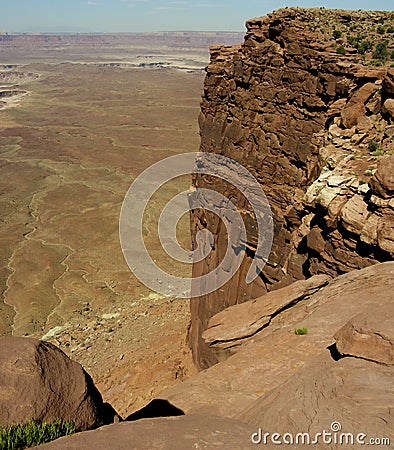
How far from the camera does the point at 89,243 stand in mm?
45875

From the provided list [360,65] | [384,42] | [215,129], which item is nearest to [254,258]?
[215,129]

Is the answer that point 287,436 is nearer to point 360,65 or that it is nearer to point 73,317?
point 360,65

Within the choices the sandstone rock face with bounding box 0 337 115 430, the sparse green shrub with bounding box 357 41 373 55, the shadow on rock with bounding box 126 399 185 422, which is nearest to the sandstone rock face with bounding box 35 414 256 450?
the sandstone rock face with bounding box 0 337 115 430

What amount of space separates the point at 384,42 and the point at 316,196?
7.32 meters

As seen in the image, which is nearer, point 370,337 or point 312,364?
point 370,337

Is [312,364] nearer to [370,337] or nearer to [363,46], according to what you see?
[370,337]

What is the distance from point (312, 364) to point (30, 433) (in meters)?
4.54

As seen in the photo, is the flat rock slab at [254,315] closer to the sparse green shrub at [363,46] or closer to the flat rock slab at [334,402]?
the flat rock slab at [334,402]

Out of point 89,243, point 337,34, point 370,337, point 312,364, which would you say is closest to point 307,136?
point 337,34

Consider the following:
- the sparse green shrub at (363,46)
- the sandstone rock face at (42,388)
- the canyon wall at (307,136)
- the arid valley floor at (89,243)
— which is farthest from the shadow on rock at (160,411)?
the sparse green shrub at (363,46)

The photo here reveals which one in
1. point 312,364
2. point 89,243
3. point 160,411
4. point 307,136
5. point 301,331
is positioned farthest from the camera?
point 89,243

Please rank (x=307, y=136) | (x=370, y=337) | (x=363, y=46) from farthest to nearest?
1. (x=363, y=46)
2. (x=307, y=136)
3. (x=370, y=337)

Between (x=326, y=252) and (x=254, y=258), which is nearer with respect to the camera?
(x=326, y=252)

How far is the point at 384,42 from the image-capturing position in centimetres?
1565
